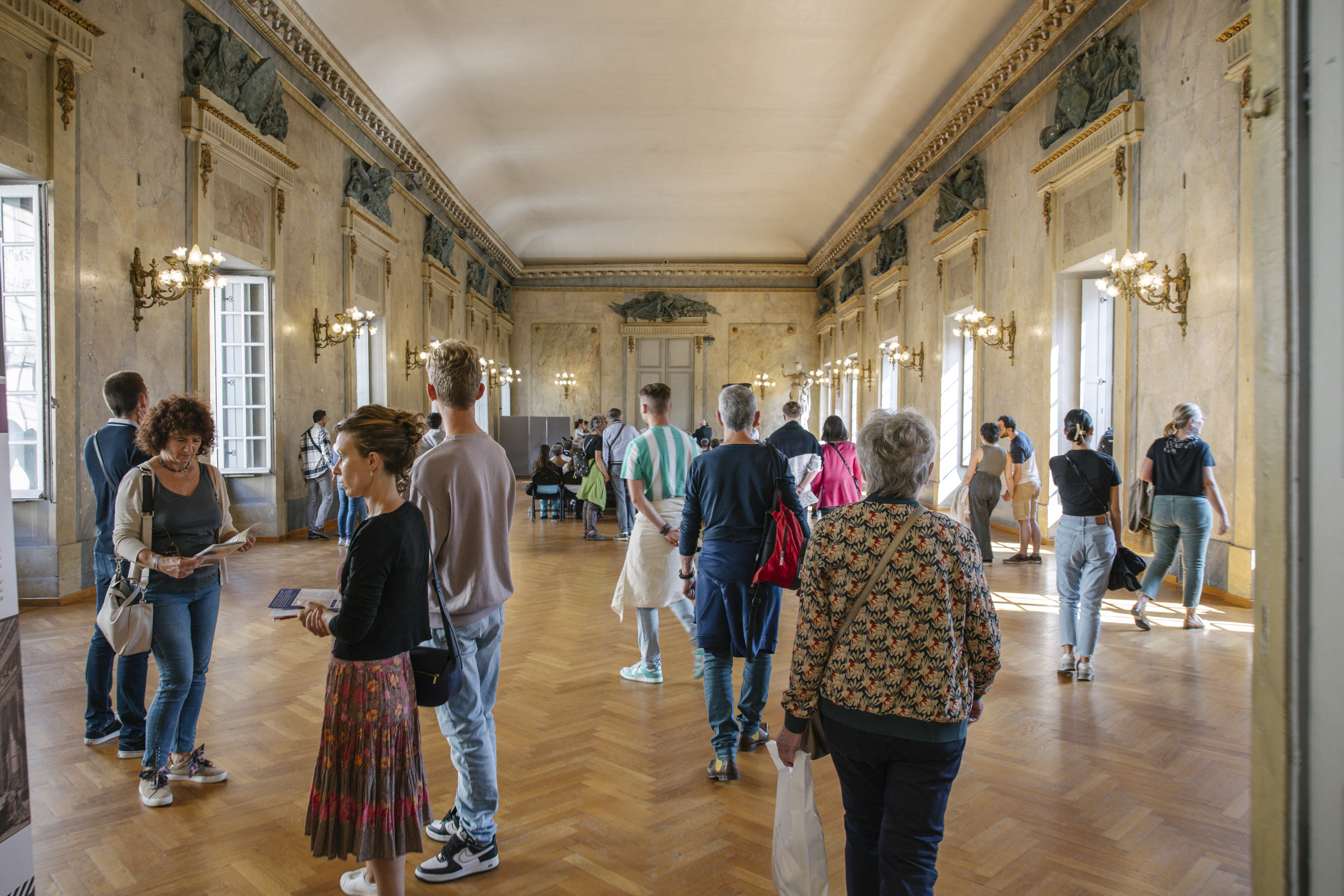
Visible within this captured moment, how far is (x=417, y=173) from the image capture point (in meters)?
13.7

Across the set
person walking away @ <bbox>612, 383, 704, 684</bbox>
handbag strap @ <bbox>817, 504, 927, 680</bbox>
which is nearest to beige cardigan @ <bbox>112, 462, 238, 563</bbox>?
person walking away @ <bbox>612, 383, 704, 684</bbox>

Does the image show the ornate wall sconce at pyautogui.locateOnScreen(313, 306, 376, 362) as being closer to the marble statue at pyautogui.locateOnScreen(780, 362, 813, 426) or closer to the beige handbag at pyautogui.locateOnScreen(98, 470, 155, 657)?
the beige handbag at pyautogui.locateOnScreen(98, 470, 155, 657)

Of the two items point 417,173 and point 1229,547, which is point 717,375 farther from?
point 1229,547

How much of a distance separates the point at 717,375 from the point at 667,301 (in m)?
2.73

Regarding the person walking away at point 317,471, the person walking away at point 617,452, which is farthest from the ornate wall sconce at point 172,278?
the person walking away at point 617,452

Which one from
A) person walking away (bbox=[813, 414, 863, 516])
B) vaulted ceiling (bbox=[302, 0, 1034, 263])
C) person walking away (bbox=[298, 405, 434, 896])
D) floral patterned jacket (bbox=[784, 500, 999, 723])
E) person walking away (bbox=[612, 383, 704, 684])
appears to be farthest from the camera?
vaulted ceiling (bbox=[302, 0, 1034, 263])

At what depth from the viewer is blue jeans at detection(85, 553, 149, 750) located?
3314 millimetres

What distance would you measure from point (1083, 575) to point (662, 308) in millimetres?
19956

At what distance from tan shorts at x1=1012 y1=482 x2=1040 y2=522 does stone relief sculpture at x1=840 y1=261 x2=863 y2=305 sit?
36.2 ft

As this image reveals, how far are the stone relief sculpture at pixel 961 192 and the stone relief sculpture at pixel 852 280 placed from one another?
560cm

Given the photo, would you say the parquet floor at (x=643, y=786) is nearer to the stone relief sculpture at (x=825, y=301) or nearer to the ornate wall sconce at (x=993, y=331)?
the ornate wall sconce at (x=993, y=331)

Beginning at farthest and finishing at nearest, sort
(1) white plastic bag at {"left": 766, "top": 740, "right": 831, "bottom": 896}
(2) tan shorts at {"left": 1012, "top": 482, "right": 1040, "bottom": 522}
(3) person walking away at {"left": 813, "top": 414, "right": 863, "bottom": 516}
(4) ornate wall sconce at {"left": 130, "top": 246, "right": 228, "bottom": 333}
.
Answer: (2) tan shorts at {"left": 1012, "top": 482, "right": 1040, "bottom": 522} < (4) ornate wall sconce at {"left": 130, "top": 246, "right": 228, "bottom": 333} < (3) person walking away at {"left": 813, "top": 414, "right": 863, "bottom": 516} < (1) white plastic bag at {"left": 766, "top": 740, "right": 831, "bottom": 896}

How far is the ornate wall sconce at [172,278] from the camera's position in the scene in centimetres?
688

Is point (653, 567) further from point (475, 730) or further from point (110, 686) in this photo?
point (110, 686)
